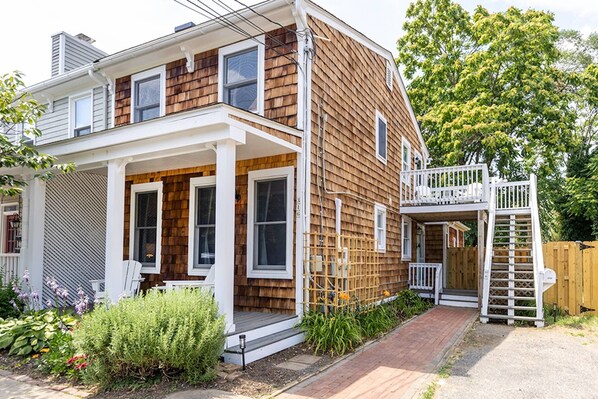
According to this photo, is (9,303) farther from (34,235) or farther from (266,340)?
(266,340)

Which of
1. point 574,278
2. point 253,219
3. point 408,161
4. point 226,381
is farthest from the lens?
point 408,161

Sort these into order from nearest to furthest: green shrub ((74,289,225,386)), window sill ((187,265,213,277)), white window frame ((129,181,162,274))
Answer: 1. green shrub ((74,289,225,386))
2. window sill ((187,265,213,277))
3. white window frame ((129,181,162,274))

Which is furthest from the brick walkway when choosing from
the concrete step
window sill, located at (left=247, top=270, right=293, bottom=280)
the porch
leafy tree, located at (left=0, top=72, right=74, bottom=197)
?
leafy tree, located at (left=0, top=72, right=74, bottom=197)

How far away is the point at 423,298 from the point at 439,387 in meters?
7.86

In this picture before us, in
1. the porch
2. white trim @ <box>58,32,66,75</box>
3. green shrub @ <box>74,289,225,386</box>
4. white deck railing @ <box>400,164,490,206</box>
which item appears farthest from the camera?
white trim @ <box>58,32,66,75</box>

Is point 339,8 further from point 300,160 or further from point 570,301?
point 570,301

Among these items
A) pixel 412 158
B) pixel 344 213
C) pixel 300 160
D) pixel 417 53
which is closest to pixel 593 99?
pixel 417 53

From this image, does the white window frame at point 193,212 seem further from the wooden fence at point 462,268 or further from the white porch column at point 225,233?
the wooden fence at point 462,268

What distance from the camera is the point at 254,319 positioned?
22.8 ft

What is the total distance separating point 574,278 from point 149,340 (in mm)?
10003

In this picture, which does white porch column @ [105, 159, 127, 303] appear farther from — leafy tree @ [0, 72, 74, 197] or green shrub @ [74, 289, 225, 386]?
A: green shrub @ [74, 289, 225, 386]

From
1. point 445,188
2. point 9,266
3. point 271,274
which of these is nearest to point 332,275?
point 271,274

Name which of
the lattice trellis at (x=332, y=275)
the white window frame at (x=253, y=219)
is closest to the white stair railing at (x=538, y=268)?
the lattice trellis at (x=332, y=275)

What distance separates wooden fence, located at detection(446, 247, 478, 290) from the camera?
14747 millimetres
